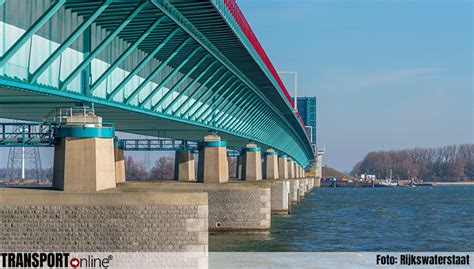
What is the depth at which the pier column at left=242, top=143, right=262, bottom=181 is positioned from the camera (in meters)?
78.4

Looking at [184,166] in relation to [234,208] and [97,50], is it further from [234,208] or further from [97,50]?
[97,50]

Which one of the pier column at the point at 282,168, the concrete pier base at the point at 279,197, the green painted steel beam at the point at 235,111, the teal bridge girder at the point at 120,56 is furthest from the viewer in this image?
the pier column at the point at 282,168

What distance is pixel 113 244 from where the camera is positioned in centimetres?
2912

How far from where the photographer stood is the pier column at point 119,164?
5538 cm

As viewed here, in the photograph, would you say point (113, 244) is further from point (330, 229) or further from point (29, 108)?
point (330, 229)

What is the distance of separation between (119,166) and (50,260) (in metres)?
28.7

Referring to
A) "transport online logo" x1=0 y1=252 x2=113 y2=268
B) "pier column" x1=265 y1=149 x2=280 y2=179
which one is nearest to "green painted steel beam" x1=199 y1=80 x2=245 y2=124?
"transport online logo" x1=0 y1=252 x2=113 y2=268

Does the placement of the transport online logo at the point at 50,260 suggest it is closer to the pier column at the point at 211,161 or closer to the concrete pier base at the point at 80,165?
the concrete pier base at the point at 80,165

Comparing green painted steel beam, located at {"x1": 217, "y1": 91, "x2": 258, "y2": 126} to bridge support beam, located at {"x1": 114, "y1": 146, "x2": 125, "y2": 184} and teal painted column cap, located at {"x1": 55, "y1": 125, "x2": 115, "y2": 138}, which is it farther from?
teal painted column cap, located at {"x1": 55, "y1": 125, "x2": 115, "y2": 138}

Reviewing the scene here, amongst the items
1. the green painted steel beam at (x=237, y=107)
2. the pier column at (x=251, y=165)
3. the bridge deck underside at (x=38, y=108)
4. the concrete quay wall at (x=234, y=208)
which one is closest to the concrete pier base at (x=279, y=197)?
the pier column at (x=251, y=165)

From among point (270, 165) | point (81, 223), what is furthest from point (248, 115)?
point (81, 223)

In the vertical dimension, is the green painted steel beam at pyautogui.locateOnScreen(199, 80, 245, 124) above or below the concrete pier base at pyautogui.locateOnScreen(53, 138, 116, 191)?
above

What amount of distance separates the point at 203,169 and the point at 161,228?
2866cm

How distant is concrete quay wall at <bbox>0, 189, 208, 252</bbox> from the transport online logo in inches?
9.3
